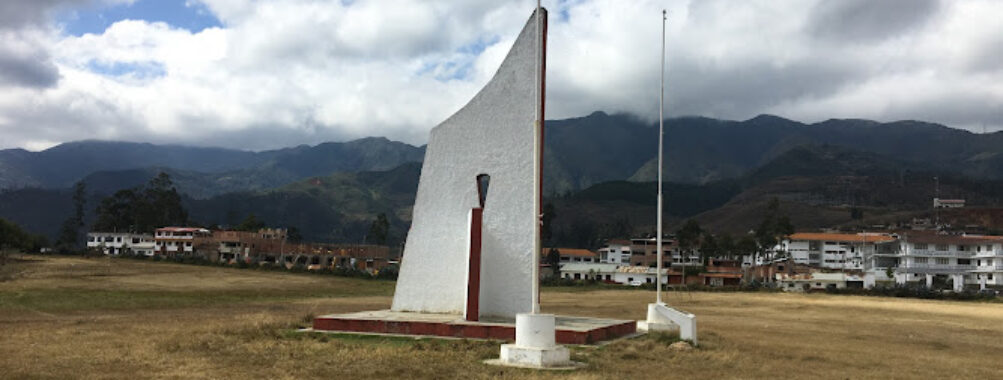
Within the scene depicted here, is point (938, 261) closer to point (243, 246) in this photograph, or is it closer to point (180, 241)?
point (243, 246)

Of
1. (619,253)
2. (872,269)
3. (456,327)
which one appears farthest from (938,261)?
(456,327)

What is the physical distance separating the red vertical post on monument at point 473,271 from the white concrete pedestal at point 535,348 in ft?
16.8

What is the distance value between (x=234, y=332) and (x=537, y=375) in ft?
29.3

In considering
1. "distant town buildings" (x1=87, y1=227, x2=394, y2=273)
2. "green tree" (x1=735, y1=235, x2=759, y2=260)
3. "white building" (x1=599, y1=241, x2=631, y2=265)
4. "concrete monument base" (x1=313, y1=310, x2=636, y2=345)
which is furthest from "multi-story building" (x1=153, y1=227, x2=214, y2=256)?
"concrete monument base" (x1=313, y1=310, x2=636, y2=345)

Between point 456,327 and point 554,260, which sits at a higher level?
point 554,260

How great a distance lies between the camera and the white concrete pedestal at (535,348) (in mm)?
13367

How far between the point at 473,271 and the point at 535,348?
5.94 meters

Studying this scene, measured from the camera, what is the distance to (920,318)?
33719mm

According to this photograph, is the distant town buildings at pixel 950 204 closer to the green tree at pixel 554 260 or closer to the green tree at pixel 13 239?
the green tree at pixel 554 260

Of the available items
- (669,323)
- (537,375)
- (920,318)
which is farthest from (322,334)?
(920,318)

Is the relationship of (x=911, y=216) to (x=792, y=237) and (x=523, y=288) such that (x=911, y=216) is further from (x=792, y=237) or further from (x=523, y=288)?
(x=523, y=288)

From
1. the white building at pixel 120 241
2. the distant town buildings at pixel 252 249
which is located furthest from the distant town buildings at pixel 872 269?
the white building at pixel 120 241

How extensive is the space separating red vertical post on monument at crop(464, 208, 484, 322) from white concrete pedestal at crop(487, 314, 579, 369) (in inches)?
202

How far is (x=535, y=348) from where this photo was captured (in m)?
13.5
